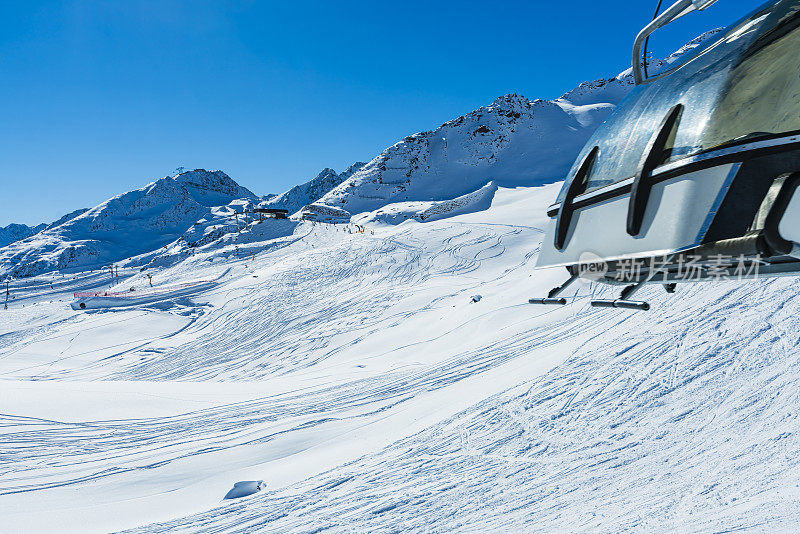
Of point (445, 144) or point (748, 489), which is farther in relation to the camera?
point (445, 144)

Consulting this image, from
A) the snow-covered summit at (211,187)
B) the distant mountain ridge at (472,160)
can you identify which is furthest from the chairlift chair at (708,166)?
the snow-covered summit at (211,187)

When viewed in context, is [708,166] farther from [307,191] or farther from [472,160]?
[307,191]

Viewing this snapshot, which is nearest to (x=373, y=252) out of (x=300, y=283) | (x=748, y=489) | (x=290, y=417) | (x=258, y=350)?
(x=300, y=283)

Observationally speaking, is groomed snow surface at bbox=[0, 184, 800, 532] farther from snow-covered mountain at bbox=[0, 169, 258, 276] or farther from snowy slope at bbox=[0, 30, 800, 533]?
snow-covered mountain at bbox=[0, 169, 258, 276]

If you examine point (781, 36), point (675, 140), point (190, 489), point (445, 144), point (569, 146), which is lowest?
point (190, 489)

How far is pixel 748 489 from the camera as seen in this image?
10.3ft

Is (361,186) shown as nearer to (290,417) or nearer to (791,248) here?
(290,417)

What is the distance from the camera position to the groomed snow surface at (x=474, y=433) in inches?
140

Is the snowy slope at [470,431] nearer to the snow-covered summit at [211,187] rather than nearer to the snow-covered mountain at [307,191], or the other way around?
the snow-covered mountain at [307,191]

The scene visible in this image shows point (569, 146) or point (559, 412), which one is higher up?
point (569, 146)

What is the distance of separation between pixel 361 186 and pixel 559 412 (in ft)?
167

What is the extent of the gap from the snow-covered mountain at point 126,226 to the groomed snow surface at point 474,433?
107169mm

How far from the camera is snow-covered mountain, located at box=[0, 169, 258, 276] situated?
315 ft

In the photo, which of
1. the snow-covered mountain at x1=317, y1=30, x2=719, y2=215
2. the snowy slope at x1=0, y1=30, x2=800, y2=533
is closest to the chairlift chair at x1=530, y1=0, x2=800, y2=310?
the snowy slope at x1=0, y1=30, x2=800, y2=533
